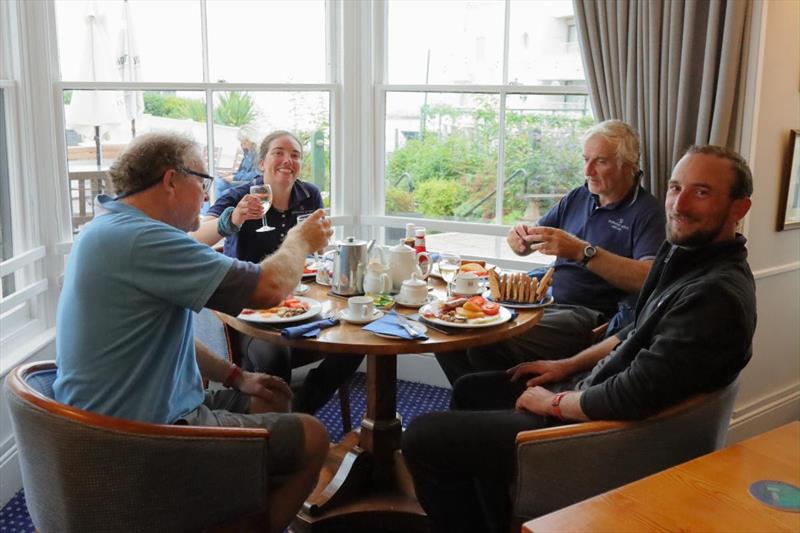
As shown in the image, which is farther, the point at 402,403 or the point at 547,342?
the point at 402,403

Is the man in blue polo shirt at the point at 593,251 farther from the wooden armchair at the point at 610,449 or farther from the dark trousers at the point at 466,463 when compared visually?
the wooden armchair at the point at 610,449

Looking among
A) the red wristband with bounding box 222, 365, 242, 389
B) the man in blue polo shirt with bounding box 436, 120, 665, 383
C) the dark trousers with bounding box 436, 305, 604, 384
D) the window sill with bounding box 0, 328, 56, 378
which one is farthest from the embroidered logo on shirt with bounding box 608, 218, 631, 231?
the window sill with bounding box 0, 328, 56, 378

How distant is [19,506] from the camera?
264 centimetres

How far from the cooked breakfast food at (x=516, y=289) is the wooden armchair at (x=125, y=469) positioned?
1.01 meters

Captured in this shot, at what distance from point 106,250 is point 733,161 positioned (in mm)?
1540

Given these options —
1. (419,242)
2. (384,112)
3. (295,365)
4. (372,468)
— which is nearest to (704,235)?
(419,242)

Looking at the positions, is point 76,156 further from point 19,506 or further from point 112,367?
point 112,367

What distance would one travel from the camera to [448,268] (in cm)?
272

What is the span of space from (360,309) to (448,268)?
2.08ft

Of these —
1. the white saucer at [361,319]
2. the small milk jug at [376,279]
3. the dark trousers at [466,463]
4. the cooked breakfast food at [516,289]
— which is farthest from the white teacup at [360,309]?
the cooked breakfast food at [516,289]

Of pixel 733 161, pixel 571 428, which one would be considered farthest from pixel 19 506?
→ pixel 733 161

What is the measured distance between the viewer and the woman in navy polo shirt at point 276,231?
2.78 m

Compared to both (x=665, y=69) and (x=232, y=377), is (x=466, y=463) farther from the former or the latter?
(x=665, y=69)

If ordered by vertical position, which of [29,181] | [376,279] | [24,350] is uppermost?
[29,181]
